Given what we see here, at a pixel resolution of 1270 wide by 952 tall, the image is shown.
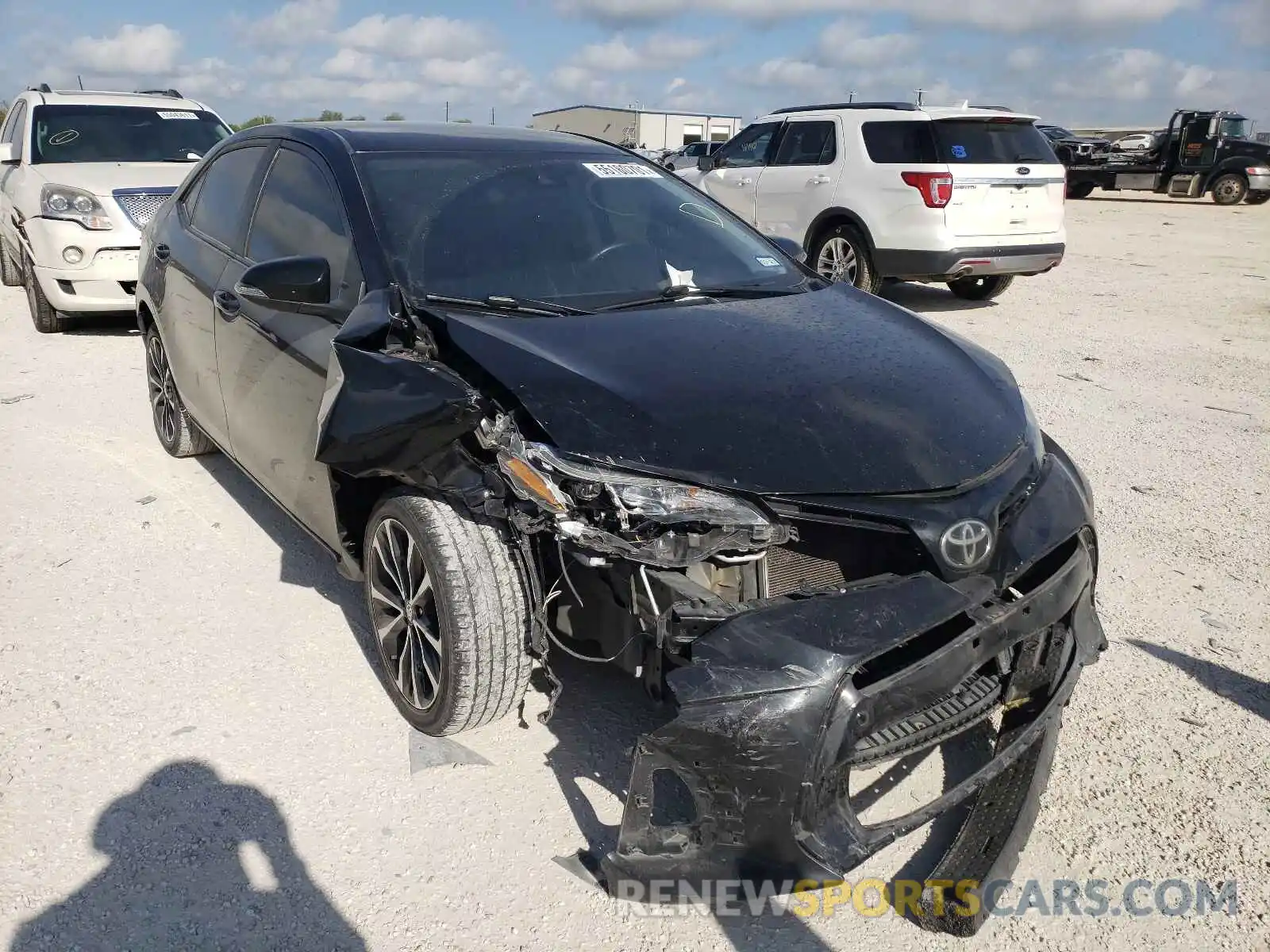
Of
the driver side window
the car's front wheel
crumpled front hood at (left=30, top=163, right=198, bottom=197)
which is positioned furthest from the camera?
the car's front wheel

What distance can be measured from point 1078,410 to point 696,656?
16.0 feet

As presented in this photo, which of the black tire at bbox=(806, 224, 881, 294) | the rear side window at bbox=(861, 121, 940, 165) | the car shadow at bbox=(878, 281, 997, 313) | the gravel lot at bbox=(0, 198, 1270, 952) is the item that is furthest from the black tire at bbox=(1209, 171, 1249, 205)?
the gravel lot at bbox=(0, 198, 1270, 952)

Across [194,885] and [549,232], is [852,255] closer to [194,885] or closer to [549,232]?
[549,232]

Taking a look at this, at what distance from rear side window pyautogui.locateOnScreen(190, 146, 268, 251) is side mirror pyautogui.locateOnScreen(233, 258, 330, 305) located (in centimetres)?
99

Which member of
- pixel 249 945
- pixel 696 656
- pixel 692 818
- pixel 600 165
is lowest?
pixel 249 945

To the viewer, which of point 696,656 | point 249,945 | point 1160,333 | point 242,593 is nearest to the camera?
point 696,656

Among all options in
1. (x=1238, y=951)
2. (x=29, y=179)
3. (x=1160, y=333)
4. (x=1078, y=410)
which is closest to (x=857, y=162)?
(x=1160, y=333)

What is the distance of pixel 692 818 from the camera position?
2082mm

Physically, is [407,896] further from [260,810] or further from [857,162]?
[857,162]

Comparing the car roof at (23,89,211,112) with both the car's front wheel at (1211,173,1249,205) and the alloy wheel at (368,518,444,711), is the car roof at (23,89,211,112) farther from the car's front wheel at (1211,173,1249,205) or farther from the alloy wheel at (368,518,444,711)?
the car's front wheel at (1211,173,1249,205)

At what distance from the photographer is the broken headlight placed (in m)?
2.19

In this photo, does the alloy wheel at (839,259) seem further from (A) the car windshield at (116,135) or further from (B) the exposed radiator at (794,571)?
(B) the exposed radiator at (794,571)

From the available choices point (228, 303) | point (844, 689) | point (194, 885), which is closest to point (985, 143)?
point (228, 303)

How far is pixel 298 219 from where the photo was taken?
11.3ft
